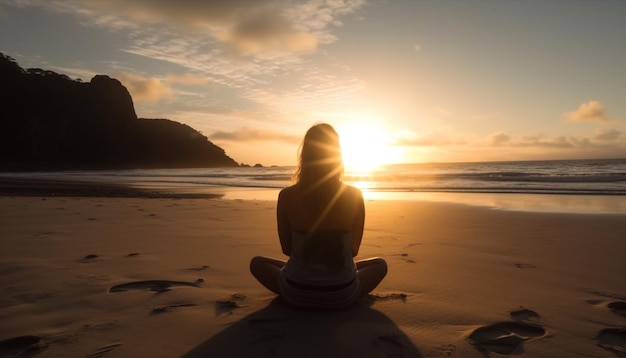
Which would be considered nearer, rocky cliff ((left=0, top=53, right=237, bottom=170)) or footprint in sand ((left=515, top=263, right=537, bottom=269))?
footprint in sand ((left=515, top=263, right=537, bottom=269))

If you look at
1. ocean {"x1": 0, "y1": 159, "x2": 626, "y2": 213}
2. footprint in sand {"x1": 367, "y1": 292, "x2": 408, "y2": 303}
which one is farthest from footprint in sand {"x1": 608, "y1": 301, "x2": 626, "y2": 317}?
ocean {"x1": 0, "y1": 159, "x2": 626, "y2": 213}

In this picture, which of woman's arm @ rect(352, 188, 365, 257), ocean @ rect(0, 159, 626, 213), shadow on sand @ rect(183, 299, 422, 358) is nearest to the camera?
shadow on sand @ rect(183, 299, 422, 358)

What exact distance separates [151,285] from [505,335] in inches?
131

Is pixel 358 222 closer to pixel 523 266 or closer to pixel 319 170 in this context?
pixel 319 170

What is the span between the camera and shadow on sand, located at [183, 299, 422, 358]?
2711 mm

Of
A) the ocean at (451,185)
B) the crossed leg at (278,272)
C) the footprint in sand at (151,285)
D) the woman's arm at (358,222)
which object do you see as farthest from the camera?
the ocean at (451,185)

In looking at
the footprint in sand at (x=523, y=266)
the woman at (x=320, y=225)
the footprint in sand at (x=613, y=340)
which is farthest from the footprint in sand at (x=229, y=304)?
the footprint in sand at (x=523, y=266)

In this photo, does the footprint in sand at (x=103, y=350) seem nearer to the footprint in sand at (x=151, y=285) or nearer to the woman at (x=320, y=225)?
the footprint in sand at (x=151, y=285)

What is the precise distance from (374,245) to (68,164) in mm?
78343

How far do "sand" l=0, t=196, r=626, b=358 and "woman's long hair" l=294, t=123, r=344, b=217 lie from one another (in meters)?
0.98

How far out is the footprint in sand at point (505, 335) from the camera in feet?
9.24

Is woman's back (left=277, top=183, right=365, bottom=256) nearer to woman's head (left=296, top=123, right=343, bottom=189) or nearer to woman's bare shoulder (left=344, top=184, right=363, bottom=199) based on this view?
woman's bare shoulder (left=344, top=184, right=363, bottom=199)

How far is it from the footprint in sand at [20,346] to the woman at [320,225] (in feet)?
6.07

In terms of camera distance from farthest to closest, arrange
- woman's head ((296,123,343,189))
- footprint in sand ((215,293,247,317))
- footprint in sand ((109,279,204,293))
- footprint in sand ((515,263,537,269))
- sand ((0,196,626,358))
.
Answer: footprint in sand ((515,263,537,269)) < footprint in sand ((109,279,204,293)) < footprint in sand ((215,293,247,317)) < woman's head ((296,123,343,189)) < sand ((0,196,626,358))
